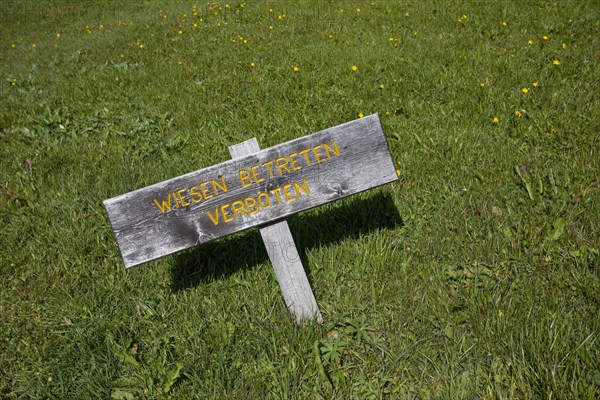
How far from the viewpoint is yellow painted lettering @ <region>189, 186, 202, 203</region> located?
6.79ft

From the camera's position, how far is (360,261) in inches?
Answer: 104

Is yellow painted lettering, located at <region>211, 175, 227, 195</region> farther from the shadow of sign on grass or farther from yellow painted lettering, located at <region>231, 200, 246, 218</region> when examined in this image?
the shadow of sign on grass

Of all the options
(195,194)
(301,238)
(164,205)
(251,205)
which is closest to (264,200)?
(251,205)

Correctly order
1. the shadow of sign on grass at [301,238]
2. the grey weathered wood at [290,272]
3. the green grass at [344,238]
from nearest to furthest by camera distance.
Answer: the green grass at [344,238], the grey weathered wood at [290,272], the shadow of sign on grass at [301,238]

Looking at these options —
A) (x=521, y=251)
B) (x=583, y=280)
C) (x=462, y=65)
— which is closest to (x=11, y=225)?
(x=521, y=251)

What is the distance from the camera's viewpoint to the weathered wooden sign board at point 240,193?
6.79ft

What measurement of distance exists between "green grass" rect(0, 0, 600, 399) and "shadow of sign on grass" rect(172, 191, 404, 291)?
0.6 inches

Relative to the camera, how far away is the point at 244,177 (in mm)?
2084

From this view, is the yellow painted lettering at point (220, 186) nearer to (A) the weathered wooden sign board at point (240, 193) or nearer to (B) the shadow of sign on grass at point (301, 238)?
(A) the weathered wooden sign board at point (240, 193)

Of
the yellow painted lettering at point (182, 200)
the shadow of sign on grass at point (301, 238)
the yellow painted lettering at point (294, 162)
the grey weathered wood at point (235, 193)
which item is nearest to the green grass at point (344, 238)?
the shadow of sign on grass at point (301, 238)

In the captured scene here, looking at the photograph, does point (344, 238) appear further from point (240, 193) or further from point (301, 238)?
point (240, 193)

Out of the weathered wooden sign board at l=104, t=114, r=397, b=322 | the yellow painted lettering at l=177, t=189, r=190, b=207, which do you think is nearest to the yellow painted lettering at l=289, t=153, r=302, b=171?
the weathered wooden sign board at l=104, t=114, r=397, b=322

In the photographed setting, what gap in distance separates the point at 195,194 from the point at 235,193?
0.19m

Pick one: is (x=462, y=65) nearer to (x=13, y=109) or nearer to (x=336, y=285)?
(x=336, y=285)
